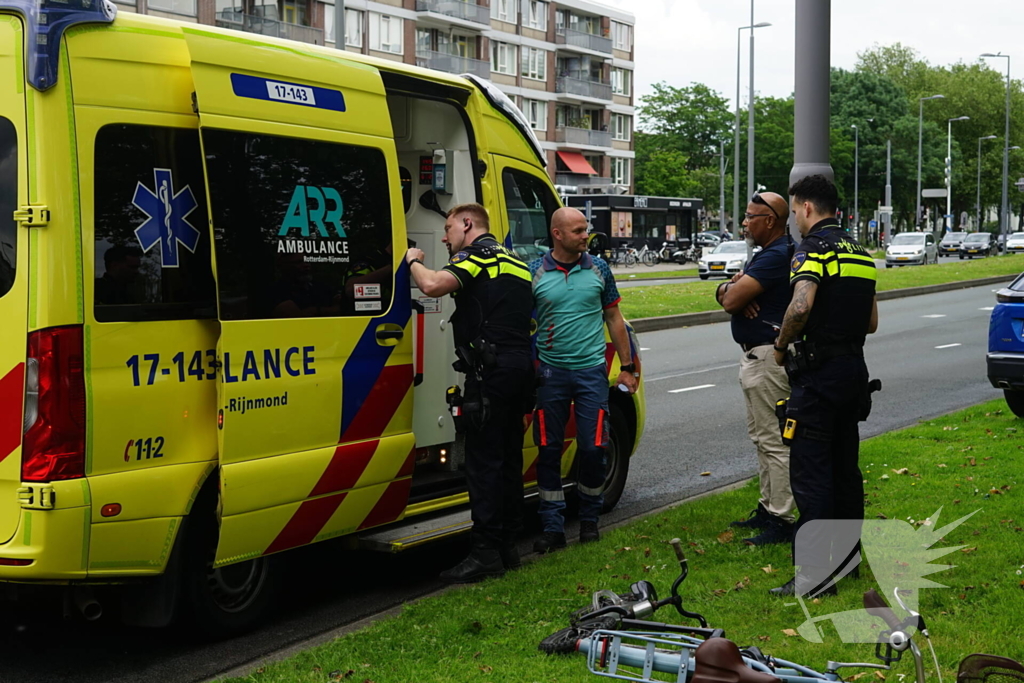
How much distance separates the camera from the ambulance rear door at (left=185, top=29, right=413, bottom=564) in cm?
482

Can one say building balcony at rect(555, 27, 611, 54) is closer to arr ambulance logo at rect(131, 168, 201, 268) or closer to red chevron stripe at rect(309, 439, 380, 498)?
red chevron stripe at rect(309, 439, 380, 498)

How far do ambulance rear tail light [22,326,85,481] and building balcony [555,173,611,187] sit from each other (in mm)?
69348

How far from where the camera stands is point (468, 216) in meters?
5.97

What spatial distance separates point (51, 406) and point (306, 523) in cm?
134

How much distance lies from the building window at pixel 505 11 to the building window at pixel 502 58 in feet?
4.54

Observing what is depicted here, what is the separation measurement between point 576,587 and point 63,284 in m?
2.64

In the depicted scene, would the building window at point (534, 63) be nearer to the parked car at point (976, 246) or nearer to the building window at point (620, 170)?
the building window at point (620, 170)

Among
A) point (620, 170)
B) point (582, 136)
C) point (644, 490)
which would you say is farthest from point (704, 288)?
point (620, 170)

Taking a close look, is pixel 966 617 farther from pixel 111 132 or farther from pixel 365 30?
pixel 365 30

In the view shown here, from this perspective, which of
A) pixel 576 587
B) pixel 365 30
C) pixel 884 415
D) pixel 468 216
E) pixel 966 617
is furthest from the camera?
pixel 365 30

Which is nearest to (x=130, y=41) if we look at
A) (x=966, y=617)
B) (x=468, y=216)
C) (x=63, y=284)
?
(x=63, y=284)

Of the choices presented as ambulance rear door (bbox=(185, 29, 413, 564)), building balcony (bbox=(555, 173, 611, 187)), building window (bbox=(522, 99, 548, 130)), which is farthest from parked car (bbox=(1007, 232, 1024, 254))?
ambulance rear door (bbox=(185, 29, 413, 564))

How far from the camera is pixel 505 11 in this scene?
2677 inches

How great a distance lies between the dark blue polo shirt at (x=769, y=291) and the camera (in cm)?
615
